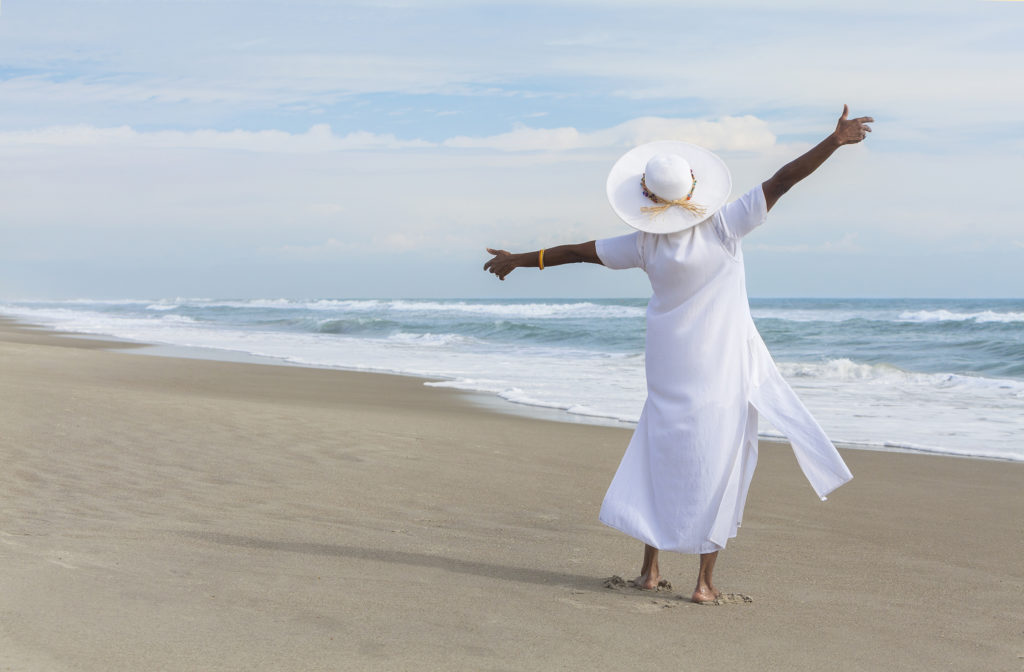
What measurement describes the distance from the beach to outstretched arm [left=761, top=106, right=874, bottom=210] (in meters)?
1.72

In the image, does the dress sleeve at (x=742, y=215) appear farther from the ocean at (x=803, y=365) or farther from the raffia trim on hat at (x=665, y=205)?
the ocean at (x=803, y=365)

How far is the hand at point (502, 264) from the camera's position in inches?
162

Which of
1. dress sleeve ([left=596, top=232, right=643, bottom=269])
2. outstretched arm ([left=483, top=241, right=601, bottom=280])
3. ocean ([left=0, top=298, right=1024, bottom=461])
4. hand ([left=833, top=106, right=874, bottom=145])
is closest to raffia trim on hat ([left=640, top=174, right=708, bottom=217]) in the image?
dress sleeve ([left=596, top=232, right=643, bottom=269])

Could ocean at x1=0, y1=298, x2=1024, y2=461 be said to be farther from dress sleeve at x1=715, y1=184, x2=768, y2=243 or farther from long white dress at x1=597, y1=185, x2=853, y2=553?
dress sleeve at x1=715, y1=184, x2=768, y2=243

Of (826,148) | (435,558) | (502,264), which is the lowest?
(435,558)

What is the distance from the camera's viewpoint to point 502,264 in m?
4.12

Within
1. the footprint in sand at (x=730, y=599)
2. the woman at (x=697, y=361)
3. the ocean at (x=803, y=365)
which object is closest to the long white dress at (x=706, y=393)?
the woman at (x=697, y=361)

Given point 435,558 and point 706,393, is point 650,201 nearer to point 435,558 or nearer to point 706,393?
point 706,393

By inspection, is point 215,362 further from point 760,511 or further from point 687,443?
point 687,443

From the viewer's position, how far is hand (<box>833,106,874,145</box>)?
3.35 meters

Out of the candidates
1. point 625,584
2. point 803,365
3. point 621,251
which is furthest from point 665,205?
point 803,365

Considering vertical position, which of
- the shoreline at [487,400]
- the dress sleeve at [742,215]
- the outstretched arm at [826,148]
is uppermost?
the outstretched arm at [826,148]

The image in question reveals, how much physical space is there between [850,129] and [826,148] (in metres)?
0.12

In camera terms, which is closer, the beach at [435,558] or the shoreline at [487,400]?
the beach at [435,558]
